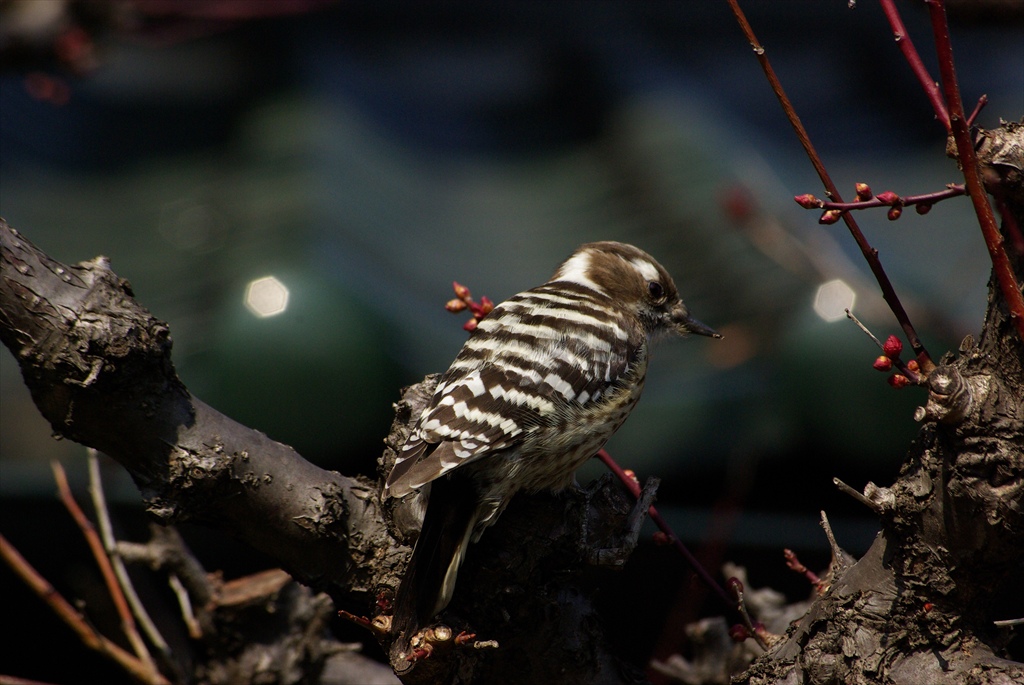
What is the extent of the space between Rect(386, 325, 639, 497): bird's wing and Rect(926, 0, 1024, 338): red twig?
107 cm

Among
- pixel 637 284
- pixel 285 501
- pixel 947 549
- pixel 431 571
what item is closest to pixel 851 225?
Result: pixel 947 549

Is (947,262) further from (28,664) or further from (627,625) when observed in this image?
(28,664)

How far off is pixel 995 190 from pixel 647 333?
Result: 177 centimetres

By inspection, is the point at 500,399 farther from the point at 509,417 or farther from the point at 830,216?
the point at 830,216

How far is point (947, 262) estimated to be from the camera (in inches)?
178

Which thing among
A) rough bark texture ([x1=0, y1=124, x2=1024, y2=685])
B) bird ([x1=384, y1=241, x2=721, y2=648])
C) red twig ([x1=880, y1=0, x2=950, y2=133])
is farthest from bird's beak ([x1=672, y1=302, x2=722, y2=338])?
red twig ([x1=880, y1=0, x2=950, y2=133])

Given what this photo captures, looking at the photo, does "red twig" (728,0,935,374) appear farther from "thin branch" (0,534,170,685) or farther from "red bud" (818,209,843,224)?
"thin branch" (0,534,170,685)

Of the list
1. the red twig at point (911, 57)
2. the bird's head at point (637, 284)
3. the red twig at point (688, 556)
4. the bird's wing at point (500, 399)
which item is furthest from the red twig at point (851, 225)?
the bird's head at point (637, 284)

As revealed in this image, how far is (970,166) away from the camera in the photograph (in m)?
1.45

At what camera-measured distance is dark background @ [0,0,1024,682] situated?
3633 mm

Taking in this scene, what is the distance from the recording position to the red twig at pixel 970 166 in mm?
1427

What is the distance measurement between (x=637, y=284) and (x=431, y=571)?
60.7 inches

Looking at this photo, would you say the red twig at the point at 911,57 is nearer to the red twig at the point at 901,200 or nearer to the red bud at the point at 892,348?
the red twig at the point at 901,200

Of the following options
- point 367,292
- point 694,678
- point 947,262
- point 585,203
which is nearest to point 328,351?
point 367,292
